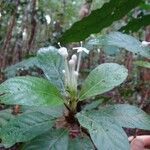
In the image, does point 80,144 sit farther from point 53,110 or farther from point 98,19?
point 98,19

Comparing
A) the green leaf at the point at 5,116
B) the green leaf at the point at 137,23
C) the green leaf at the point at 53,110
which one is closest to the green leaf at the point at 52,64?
the green leaf at the point at 53,110

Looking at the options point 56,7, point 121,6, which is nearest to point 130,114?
point 121,6

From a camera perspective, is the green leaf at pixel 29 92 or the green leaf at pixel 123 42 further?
the green leaf at pixel 123 42

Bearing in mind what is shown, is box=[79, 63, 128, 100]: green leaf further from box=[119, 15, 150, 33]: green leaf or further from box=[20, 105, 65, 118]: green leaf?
box=[119, 15, 150, 33]: green leaf

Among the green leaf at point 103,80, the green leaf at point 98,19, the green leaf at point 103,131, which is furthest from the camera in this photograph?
the green leaf at point 98,19

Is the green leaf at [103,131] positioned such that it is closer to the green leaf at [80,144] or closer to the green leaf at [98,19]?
the green leaf at [80,144]

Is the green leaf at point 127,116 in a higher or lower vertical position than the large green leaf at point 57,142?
higher

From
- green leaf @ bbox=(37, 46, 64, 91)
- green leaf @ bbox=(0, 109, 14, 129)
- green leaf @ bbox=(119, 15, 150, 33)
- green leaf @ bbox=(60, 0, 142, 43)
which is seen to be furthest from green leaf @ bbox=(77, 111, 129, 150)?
green leaf @ bbox=(119, 15, 150, 33)
